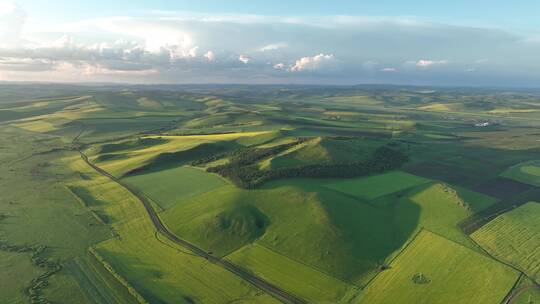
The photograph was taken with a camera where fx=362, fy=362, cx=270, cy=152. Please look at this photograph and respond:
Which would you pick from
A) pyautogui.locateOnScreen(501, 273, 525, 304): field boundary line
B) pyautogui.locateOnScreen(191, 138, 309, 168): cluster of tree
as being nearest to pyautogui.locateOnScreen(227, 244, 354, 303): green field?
pyautogui.locateOnScreen(501, 273, 525, 304): field boundary line

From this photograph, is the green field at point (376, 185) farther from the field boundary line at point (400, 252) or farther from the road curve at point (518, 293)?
the road curve at point (518, 293)

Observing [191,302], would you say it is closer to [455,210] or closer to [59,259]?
[59,259]

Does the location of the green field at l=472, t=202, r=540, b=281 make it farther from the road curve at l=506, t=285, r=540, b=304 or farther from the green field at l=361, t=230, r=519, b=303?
the green field at l=361, t=230, r=519, b=303

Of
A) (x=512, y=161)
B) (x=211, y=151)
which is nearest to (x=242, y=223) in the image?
(x=211, y=151)

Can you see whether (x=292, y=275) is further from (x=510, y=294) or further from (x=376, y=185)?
(x=376, y=185)

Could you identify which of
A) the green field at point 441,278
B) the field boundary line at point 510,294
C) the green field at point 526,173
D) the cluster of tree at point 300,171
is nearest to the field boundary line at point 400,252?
the green field at point 441,278
